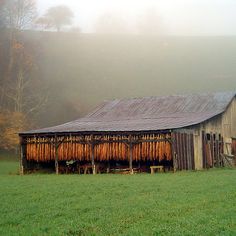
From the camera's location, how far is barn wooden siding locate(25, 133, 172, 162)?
30.3m

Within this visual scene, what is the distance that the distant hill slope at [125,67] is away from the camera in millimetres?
68738

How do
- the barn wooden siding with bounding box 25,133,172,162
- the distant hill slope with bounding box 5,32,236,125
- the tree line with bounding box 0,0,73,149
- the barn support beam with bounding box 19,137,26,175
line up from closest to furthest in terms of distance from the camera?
1. the barn wooden siding with bounding box 25,133,172,162
2. the barn support beam with bounding box 19,137,26,175
3. the tree line with bounding box 0,0,73,149
4. the distant hill slope with bounding box 5,32,236,125

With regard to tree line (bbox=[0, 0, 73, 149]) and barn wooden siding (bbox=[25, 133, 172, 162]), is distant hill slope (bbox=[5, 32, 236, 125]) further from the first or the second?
barn wooden siding (bbox=[25, 133, 172, 162])

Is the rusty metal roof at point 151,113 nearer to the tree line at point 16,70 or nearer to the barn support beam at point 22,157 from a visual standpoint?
the barn support beam at point 22,157

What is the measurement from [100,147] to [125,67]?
50.0m

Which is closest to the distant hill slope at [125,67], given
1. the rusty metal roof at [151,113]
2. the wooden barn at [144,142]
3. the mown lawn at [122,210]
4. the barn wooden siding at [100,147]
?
the rusty metal roof at [151,113]

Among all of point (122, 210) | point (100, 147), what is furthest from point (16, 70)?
point (122, 210)

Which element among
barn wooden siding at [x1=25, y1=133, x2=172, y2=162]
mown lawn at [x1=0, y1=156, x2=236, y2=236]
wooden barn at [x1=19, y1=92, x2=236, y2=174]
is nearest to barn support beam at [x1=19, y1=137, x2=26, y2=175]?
wooden barn at [x1=19, y1=92, x2=236, y2=174]

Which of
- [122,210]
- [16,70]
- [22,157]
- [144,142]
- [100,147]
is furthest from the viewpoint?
[16,70]

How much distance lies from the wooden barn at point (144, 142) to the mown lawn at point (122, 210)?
38.1 ft

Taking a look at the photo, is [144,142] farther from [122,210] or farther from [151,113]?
[122,210]

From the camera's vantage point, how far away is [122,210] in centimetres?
1288

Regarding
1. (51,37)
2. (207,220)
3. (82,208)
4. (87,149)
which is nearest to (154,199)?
(82,208)

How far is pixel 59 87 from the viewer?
229ft
